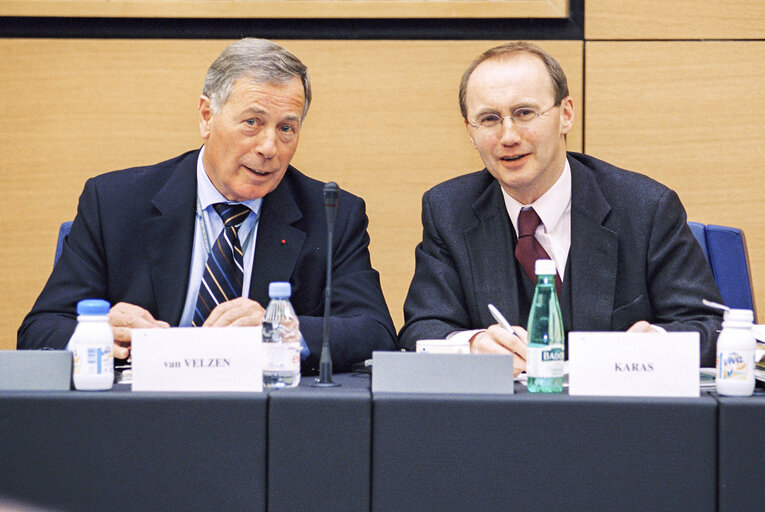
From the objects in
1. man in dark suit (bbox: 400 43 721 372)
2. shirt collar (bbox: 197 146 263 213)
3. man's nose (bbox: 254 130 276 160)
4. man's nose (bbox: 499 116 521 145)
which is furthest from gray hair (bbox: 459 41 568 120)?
shirt collar (bbox: 197 146 263 213)

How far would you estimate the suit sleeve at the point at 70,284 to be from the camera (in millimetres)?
1780

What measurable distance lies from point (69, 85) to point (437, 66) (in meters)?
1.17

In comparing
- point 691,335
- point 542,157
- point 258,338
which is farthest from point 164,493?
point 542,157

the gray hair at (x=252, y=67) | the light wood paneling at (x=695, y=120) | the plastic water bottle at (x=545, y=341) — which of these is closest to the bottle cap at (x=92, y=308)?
the plastic water bottle at (x=545, y=341)

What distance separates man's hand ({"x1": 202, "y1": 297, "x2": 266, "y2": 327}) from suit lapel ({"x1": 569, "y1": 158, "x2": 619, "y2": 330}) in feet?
2.44

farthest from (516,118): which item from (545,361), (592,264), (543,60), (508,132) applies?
(545,361)

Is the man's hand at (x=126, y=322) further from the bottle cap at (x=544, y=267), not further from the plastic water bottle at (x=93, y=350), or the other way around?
the bottle cap at (x=544, y=267)

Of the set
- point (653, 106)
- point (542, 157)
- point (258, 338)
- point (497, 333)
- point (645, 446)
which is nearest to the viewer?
point (645, 446)

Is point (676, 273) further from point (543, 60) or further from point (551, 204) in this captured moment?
point (543, 60)

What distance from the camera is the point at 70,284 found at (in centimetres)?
194

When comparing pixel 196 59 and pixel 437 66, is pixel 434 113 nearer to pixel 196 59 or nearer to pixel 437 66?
pixel 437 66

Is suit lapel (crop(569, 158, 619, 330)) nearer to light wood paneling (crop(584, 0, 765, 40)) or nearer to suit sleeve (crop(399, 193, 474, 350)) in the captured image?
suit sleeve (crop(399, 193, 474, 350))

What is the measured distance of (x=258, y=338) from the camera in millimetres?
1304

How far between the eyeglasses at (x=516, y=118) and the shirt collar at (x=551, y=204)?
0.56 ft
